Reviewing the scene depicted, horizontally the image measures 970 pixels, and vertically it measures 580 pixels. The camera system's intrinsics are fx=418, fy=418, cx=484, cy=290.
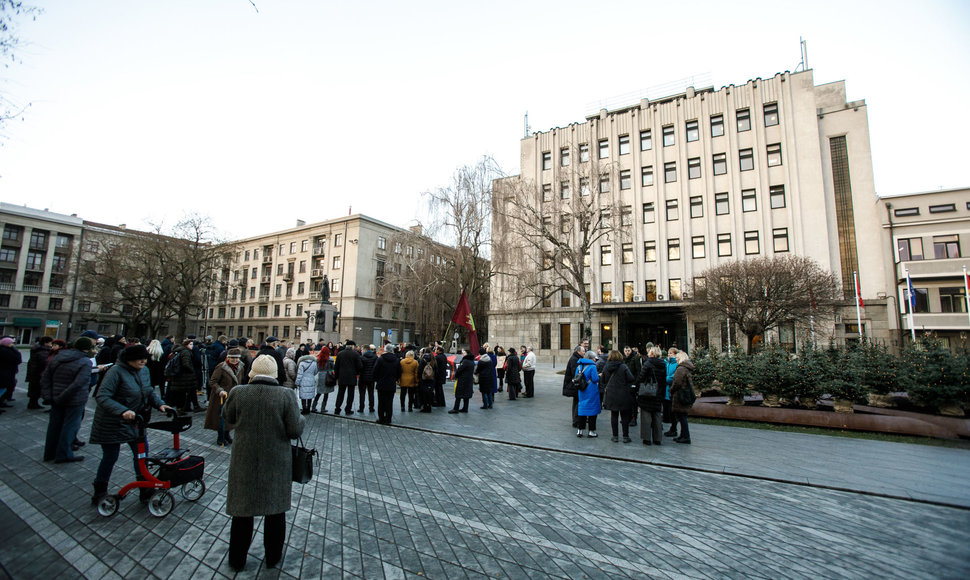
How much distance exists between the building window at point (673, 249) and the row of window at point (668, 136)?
845 cm

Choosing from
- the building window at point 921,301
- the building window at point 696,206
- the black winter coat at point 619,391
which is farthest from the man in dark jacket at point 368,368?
the building window at point 921,301

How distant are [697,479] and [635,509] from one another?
1.91m

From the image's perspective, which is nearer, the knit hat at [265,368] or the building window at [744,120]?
the knit hat at [265,368]

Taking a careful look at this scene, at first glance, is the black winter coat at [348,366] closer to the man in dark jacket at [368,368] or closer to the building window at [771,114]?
the man in dark jacket at [368,368]

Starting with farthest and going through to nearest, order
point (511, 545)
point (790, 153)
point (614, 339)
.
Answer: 1. point (614, 339)
2. point (790, 153)
3. point (511, 545)

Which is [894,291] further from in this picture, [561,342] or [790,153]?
[561,342]

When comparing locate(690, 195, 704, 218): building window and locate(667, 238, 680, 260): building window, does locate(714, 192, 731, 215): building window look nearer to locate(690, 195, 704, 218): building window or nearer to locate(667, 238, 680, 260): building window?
locate(690, 195, 704, 218): building window

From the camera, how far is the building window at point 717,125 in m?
34.3

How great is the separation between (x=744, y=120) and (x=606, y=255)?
15.1 meters

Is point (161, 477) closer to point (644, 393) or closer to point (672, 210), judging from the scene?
point (644, 393)

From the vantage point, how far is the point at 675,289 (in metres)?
33.8

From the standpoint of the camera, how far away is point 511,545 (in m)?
4.00

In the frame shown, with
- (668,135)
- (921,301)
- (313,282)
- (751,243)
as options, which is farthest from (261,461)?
(313,282)

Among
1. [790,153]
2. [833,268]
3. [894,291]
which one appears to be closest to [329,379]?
[833,268]
